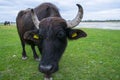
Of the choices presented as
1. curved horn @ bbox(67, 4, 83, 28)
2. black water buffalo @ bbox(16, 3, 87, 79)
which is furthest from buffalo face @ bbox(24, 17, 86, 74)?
curved horn @ bbox(67, 4, 83, 28)

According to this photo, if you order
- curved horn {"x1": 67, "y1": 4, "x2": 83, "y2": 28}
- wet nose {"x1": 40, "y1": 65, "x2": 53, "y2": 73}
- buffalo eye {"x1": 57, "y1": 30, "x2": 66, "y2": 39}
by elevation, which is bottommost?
wet nose {"x1": 40, "y1": 65, "x2": 53, "y2": 73}

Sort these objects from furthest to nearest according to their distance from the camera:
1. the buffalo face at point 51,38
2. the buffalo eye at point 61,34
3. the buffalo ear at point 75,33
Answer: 1. the buffalo ear at point 75,33
2. the buffalo eye at point 61,34
3. the buffalo face at point 51,38

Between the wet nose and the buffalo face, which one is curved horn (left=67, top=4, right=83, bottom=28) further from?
the wet nose

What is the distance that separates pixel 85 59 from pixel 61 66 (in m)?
1.58

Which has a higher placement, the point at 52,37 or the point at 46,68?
the point at 52,37

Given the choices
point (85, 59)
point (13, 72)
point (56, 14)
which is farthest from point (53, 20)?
point (85, 59)

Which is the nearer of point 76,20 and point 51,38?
point 51,38

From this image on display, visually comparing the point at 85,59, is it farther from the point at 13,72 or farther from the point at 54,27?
the point at 54,27

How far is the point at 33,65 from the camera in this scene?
308 inches

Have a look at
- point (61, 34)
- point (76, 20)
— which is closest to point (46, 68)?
point (61, 34)

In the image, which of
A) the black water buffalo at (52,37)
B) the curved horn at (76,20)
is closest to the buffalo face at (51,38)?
the black water buffalo at (52,37)

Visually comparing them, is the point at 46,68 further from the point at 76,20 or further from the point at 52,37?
the point at 76,20

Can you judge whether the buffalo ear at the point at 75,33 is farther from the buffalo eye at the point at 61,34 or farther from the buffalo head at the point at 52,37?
the buffalo eye at the point at 61,34

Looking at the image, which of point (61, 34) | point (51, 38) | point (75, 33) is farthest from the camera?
point (75, 33)
